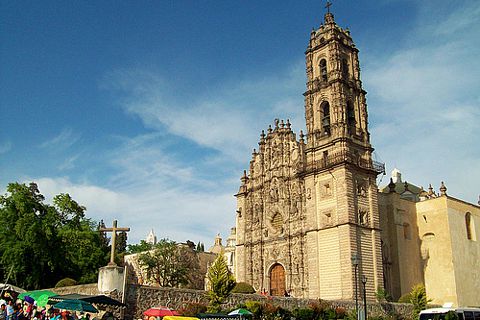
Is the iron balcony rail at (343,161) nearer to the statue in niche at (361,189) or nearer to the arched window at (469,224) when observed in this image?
the statue in niche at (361,189)

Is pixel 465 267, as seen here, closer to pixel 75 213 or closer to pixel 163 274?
pixel 163 274

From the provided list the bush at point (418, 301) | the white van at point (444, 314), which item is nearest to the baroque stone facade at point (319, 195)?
the bush at point (418, 301)

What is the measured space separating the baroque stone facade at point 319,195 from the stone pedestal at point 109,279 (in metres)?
19.0

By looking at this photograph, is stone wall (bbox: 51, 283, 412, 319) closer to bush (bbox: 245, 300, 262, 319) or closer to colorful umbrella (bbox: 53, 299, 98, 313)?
bush (bbox: 245, 300, 262, 319)

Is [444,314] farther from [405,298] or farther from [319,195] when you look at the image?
[319,195]

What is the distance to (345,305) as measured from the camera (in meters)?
35.0

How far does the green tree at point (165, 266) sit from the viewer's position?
47.4 m

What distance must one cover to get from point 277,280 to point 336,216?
26.9 ft

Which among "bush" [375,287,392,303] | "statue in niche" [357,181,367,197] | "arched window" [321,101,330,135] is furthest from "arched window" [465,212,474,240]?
"arched window" [321,101,330,135]

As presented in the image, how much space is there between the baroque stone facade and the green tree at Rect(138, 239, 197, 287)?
19.4 feet

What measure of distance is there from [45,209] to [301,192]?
22.1 m

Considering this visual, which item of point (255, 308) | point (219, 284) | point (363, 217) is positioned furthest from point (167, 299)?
point (363, 217)

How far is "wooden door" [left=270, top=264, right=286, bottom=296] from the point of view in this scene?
1673 inches

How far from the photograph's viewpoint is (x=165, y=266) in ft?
155
